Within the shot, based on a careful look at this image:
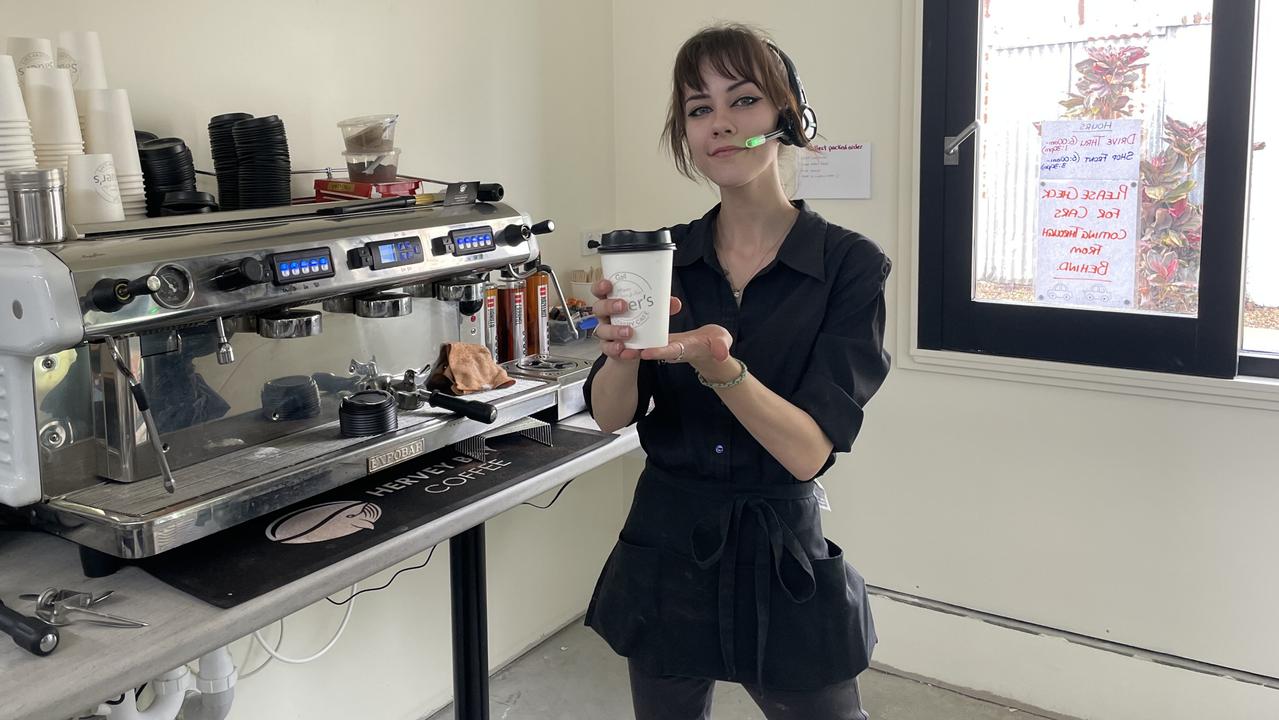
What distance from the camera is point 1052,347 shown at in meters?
2.42

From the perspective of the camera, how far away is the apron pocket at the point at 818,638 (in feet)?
4.51

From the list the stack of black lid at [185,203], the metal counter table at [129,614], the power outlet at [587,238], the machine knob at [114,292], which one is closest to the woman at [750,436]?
the metal counter table at [129,614]

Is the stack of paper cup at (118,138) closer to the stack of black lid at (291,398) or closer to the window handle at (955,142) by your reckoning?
the stack of black lid at (291,398)

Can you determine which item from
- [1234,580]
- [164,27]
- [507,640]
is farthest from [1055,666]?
[164,27]

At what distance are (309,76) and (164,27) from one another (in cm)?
32

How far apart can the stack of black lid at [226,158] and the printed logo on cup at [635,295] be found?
881mm

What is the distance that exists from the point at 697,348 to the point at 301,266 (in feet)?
1.97

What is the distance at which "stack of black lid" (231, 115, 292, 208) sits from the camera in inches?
68.1

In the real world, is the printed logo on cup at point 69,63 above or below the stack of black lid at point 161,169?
above

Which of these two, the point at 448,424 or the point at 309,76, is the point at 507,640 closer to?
the point at 448,424

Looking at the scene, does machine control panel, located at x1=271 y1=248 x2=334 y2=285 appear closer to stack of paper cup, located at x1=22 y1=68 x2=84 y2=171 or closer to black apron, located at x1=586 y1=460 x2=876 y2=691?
stack of paper cup, located at x1=22 y1=68 x2=84 y2=171

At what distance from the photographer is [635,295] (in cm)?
119

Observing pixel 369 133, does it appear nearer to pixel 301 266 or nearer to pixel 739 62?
pixel 301 266

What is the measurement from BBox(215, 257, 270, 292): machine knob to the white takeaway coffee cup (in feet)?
1.59
